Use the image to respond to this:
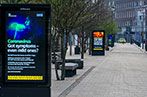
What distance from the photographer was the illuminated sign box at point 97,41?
4562 cm

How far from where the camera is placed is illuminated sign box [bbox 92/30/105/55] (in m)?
45.6

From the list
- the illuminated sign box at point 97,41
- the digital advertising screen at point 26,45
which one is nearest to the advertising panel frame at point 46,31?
the digital advertising screen at point 26,45

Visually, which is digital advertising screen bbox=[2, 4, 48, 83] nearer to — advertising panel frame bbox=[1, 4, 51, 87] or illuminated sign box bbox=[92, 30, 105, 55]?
advertising panel frame bbox=[1, 4, 51, 87]

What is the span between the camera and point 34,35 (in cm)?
1108

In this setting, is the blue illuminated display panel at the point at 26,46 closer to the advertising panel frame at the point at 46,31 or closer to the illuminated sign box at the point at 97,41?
the advertising panel frame at the point at 46,31

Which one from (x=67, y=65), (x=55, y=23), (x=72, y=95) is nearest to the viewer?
(x=72, y=95)

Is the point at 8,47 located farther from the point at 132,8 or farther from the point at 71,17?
the point at 132,8

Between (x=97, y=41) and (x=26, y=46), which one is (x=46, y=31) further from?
(x=97, y=41)

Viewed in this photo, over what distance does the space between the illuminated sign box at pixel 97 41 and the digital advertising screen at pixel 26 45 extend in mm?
34324

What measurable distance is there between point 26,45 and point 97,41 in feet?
116

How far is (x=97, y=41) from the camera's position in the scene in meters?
46.2

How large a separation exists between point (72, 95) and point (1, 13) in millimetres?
4243

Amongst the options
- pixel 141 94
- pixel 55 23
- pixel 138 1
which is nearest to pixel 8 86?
pixel 141 94

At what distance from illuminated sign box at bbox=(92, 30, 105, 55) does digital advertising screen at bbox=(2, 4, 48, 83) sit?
34.3 meters
